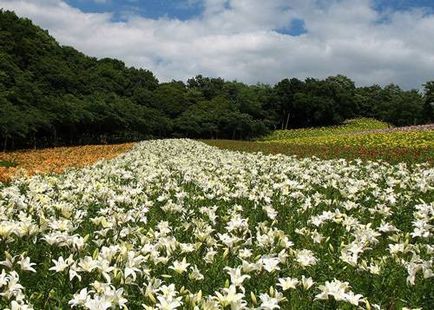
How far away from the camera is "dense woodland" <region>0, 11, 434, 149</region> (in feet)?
134

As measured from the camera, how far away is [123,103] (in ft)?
192

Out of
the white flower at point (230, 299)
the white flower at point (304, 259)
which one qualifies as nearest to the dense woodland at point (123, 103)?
the white flower at point (304, 259)

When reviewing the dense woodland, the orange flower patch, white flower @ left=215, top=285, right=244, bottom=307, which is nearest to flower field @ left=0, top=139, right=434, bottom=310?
white flower @ left=215, top=285, right=244, bottom=307

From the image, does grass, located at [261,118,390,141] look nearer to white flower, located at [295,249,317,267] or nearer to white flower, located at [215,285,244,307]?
white flower, located at [295,249,317,267]

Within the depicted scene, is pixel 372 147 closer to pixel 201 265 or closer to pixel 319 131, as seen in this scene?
pixel 201 265

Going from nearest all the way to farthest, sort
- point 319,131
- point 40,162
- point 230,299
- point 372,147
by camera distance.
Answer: point 230,299, point 40,162, point 372,147, point 319,131

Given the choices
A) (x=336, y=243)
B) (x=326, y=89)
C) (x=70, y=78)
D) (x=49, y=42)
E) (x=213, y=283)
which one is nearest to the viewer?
(x=213, y=283)

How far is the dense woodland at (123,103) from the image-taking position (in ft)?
134

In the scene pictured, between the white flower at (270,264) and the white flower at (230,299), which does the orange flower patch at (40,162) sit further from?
the white flower at (230,299)

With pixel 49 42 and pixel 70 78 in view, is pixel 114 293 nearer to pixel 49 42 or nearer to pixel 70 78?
pixel 70 78

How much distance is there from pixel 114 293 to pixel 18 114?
33150 millimetres

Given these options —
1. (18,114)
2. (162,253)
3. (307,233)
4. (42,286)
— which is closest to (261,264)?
(162,253)

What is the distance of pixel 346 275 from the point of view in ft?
15.8

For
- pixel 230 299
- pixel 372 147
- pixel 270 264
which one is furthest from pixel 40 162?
pixel 230 299
